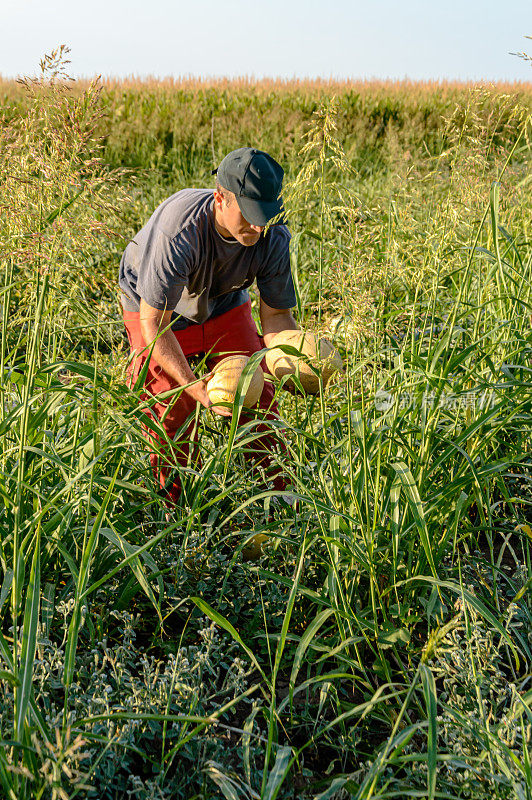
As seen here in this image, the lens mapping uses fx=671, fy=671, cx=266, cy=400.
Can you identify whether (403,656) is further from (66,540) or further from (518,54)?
(518,54)

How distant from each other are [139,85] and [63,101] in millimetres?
10154

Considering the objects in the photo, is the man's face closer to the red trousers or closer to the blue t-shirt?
the blue t-shirt

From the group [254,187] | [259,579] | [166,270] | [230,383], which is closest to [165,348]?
[166,270]

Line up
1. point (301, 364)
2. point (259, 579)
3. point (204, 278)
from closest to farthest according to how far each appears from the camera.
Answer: point (259, 579) < point (301, 364) < point (204, 278)

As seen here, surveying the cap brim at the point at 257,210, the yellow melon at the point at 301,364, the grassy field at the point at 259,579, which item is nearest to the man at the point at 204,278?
the cap brim at the point at 257,210

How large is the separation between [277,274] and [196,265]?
0.38 metres

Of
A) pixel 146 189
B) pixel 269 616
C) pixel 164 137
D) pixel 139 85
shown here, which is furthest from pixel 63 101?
pixel 139 85

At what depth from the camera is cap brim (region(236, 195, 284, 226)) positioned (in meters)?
2.30

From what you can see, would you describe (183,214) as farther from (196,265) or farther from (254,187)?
(254,187)

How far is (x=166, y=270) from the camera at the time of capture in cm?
246

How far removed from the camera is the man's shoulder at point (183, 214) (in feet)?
8.32

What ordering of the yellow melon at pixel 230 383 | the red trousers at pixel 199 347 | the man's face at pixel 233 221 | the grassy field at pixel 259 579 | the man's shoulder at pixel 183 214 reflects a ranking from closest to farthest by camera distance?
the grassy field at pixel 259 579 → the yellow melon at pixel 230 383 → the man's face at pixel 233 221 → the man's shoulder at pixel 183 214 → the red trousers at pixel 199 347

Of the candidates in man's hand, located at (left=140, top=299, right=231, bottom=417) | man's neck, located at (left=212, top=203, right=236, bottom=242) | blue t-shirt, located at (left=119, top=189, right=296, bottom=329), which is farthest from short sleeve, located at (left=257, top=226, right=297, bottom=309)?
man's hand, located at (left=140, top=299, right=231, bottom=417)

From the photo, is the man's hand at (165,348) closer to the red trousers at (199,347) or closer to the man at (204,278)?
the man at (204,278)
